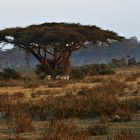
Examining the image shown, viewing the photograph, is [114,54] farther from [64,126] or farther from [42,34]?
[64,126]

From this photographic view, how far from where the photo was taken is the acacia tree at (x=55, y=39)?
4850cm

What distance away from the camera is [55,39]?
48156 mm

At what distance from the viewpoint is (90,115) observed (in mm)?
16625

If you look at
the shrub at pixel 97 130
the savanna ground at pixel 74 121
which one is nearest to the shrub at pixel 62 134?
the savanna ground at pixel 74 121

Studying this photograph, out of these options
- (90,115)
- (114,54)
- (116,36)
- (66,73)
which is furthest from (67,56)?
(114,54)

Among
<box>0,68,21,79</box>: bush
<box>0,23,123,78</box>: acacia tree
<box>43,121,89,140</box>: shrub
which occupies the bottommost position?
<box>0,68,21,79</box>: bush

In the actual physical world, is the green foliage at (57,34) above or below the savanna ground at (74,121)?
above

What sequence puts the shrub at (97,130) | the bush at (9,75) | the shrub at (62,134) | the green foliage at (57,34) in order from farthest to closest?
the bush at (9,75), the green foliage at (57,34), the shrub at (97,130), the shrub at (62,134)

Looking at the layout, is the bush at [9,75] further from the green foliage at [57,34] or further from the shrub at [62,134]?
the shrub at [62,134]

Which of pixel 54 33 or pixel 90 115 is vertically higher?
pixel 54 33

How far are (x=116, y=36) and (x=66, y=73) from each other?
589 cm

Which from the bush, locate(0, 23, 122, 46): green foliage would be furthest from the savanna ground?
the bush

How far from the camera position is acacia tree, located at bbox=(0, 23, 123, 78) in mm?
48500

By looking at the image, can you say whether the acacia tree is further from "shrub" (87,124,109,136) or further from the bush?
"shrub" (87,124,109,136)
